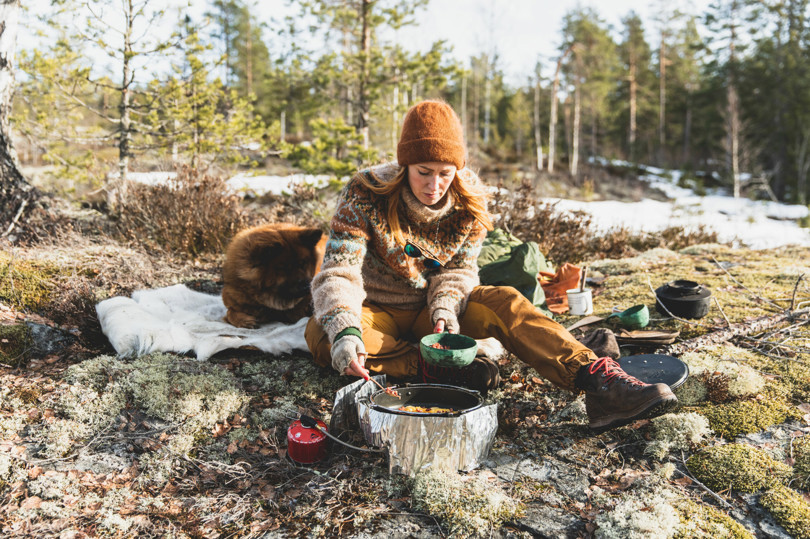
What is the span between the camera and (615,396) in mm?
2033

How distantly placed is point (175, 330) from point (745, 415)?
3.43 meters

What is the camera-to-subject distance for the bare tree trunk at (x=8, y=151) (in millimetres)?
4613

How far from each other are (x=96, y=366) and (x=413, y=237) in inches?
79.4

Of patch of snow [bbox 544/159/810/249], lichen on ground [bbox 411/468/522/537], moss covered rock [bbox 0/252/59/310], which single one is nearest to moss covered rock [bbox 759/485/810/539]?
lichen on ground [bbox 411/468/522/537]

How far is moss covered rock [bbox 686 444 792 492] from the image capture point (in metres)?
1.87

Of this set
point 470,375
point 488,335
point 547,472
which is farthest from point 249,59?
point 547,472

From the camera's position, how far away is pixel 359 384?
2.29m

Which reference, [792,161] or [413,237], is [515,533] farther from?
[792,161]

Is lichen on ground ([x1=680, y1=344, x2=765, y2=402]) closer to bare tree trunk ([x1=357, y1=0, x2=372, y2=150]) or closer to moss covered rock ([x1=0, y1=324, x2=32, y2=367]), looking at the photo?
moss covered rock ([x1=0, y1=324, x2=32, y2=367])

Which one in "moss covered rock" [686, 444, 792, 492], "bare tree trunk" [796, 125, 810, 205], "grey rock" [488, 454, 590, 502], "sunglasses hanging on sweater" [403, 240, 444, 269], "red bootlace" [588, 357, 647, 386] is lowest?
"grey rock" [488, 454, 590, 502]

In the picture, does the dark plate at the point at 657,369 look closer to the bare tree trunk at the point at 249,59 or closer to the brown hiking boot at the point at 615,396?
the brown hiking boot at the point at 615,396

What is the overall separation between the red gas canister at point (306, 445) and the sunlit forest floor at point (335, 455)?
4 centimetres

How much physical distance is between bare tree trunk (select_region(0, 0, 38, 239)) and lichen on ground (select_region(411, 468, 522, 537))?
489 cm

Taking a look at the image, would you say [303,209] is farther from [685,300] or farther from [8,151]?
[685,300]
